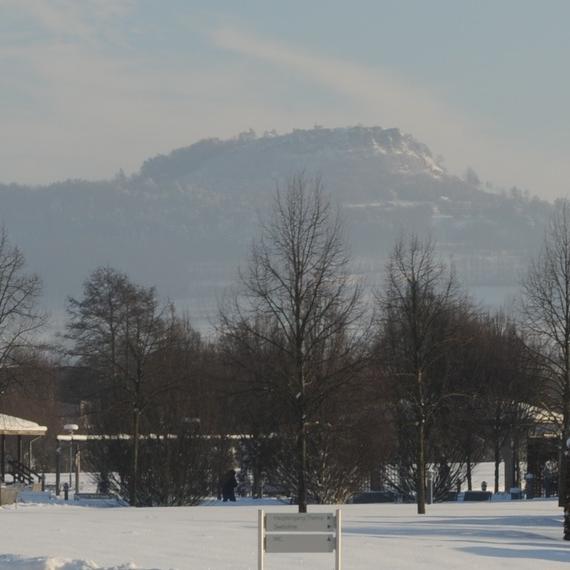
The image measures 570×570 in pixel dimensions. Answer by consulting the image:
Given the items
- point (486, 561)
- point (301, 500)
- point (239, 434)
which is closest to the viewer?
point (486, 561)

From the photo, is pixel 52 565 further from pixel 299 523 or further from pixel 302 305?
pixel 302 305

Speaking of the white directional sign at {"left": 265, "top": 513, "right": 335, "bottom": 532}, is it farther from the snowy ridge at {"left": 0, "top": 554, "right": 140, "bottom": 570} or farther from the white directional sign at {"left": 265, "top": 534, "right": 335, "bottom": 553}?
the snowy ridge at {"left": 0, "top": 554, "right": 140, "bottom": 570}

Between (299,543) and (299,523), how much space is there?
9.6 inches

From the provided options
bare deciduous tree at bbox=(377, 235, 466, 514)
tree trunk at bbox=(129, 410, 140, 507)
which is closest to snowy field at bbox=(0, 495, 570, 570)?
bare deciduous tree at bbox=(377, 235, 466, 514)

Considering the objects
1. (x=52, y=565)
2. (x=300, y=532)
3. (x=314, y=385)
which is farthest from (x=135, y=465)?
(x=300, y=532)

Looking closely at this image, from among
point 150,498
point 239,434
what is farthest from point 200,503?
point 239,434

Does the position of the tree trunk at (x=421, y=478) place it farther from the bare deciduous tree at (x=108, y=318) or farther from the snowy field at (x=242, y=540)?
the bare deciduous tree at (x=108, y=318)

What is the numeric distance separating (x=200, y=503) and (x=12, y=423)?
38.7 feet

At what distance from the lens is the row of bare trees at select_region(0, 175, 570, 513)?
37281 mm

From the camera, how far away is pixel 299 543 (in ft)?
63.0

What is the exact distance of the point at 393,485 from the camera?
52.4 metres

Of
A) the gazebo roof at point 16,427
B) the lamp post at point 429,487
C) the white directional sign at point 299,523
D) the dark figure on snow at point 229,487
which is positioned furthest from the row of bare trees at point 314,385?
the white directional sign at point 299,523

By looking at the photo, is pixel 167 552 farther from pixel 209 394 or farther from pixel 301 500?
pixel 209 394

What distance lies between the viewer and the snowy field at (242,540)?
23.0 m
